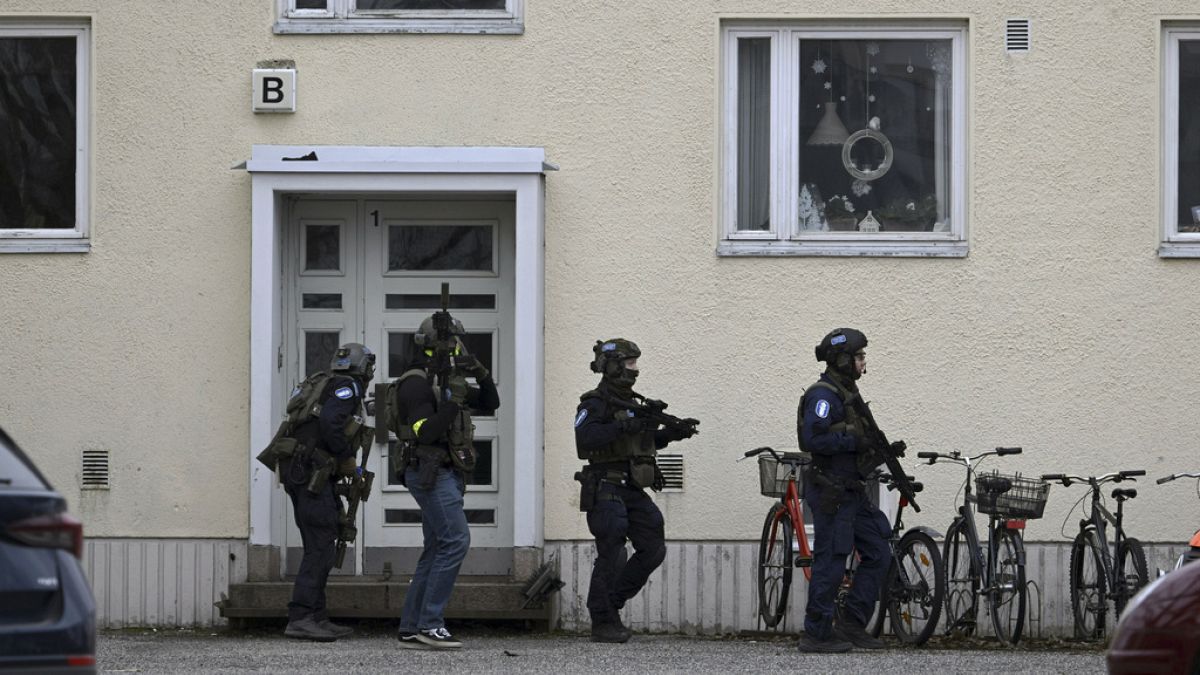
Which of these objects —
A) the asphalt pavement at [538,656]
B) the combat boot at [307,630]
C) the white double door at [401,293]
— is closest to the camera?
the asphalt pavement at [538,656]

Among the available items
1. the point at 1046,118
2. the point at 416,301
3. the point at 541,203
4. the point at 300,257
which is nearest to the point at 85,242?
the point at 300,257

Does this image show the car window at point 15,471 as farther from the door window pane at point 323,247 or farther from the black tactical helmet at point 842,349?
the door window pane at point 323,247

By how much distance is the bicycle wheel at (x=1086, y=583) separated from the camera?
37.9 ft

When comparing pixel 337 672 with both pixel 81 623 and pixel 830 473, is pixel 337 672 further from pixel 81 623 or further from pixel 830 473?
pixel 81 623

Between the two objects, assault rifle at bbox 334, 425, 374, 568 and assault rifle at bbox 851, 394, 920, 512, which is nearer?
assault rifle at bbox 851, 394, 920, 512

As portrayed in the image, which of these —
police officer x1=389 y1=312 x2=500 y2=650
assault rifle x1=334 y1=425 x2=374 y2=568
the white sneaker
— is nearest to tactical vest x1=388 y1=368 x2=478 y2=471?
police officer x1=389 y1=312 x2=500 y2=650

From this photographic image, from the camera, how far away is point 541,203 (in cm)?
1235

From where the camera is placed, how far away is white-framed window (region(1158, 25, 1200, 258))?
1238 cm

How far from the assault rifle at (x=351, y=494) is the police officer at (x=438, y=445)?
519 millimetres

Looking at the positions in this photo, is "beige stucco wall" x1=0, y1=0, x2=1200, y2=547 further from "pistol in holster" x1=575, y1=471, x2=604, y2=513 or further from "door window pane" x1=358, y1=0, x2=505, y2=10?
"pistol in holster" x1=575, y1=471, x2=604, y2=513

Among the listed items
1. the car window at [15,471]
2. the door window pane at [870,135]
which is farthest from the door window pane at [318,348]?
the car window at [15,471]

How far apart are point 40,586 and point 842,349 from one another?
5777mm

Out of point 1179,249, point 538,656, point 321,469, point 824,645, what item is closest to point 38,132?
point 321,469

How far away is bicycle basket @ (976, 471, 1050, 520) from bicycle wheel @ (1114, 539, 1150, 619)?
0.55 meters
